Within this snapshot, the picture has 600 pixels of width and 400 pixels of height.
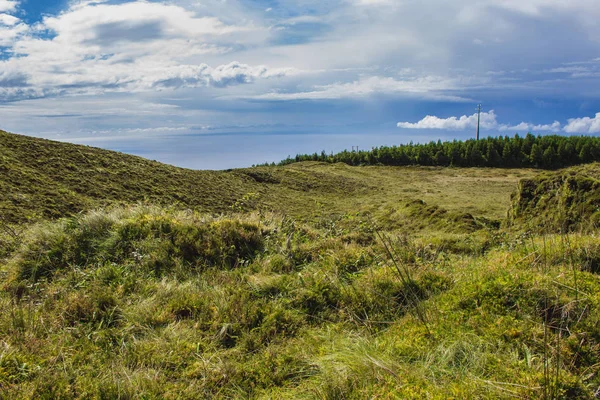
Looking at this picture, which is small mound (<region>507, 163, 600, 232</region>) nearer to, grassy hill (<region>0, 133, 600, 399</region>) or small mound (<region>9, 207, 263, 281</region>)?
grassy hill (<region>0, 133, 600, 399</region>)

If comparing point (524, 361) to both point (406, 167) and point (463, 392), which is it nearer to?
point (463, 392)

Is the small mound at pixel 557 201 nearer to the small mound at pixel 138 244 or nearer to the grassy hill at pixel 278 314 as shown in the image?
the grassy hill at pixel 278 314

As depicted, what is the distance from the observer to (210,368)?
3.13 meters

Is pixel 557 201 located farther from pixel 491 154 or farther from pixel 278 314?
pixel 491 154

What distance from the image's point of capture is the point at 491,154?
71188mm

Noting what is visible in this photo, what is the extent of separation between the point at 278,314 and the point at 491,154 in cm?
7621

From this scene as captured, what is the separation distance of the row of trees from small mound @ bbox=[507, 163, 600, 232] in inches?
2488

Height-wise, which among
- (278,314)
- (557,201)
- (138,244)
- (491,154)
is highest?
(491,154)

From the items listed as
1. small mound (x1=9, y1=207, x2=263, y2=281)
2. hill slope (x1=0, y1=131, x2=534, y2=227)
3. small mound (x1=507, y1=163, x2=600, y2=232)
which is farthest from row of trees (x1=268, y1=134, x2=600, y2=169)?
small mound (x1=9, y1=207, x2=263, y2=281)

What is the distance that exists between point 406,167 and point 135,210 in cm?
6782

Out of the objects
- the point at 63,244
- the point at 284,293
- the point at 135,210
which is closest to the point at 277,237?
the point at 284,293

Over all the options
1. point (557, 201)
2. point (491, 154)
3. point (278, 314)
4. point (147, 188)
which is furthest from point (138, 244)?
point (491, 154)

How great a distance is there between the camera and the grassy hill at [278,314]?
2852 millimetres

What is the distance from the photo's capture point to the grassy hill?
285 cm
